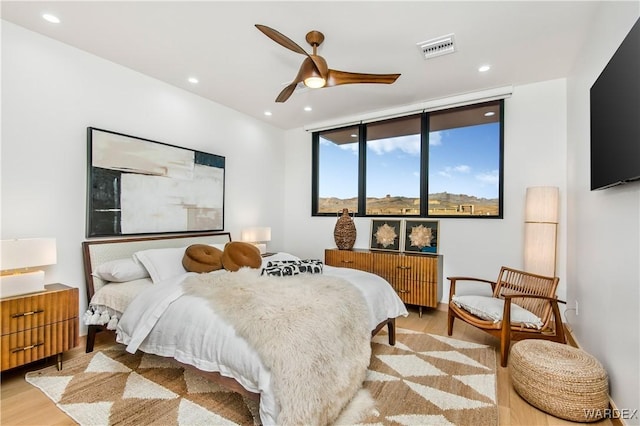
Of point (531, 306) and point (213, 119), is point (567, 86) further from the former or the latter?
point (213, 119)

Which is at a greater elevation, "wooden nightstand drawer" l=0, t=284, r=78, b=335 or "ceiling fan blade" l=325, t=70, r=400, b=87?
"ceiling fan blade" l=325, t=70, r=400, b=87

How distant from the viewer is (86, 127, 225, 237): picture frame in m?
2.99

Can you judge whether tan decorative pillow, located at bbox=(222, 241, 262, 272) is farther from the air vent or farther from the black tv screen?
the black tv screen

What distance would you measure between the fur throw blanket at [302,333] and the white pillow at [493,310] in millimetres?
1226

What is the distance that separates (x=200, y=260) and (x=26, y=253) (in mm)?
1265

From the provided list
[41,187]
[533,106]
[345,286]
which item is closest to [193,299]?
[345,286]

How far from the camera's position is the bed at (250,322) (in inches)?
63.0

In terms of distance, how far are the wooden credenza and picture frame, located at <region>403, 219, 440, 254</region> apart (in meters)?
0.17

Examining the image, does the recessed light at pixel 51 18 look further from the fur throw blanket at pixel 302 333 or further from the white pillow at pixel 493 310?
the white pillow at pixel 493 310

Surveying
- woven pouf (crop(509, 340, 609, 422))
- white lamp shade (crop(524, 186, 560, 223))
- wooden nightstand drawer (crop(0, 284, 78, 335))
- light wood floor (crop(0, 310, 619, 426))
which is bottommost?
light wood floor (crop(0, 310, 619, 426))

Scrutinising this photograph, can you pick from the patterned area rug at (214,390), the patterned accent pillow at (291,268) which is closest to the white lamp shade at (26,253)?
the patterned area rug at (214,390)

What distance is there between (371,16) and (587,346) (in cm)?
313

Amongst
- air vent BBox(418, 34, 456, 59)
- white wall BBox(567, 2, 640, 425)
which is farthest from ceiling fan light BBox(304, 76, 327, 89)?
white wall BBox(567, 2, 640, 425)

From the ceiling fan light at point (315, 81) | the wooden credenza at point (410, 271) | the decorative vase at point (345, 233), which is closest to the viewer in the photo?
the ceiling fan light at point (315, 81)
